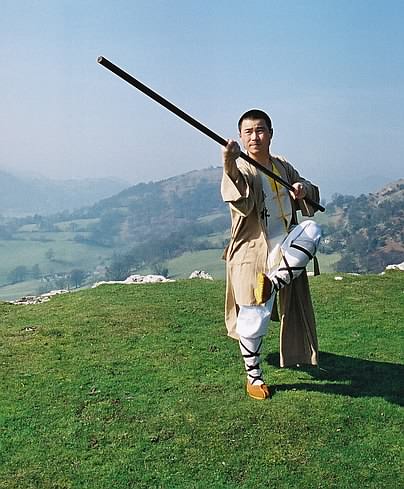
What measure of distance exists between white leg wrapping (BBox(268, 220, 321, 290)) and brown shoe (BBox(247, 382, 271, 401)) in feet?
2.44

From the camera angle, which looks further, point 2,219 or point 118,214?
point 2,219

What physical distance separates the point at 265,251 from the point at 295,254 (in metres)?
0.22

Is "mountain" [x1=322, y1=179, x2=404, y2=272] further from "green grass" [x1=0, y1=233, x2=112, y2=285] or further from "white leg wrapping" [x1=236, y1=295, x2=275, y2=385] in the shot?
"green grass" [x1=0, y1=233, x2=112, y2=285]

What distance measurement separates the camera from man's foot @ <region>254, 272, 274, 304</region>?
4457 millimetres

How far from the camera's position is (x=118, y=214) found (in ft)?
485

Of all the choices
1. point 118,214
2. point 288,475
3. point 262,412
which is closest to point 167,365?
point 262,412

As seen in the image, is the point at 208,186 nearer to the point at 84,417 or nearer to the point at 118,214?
the point at 118,214

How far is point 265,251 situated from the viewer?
4.64 m

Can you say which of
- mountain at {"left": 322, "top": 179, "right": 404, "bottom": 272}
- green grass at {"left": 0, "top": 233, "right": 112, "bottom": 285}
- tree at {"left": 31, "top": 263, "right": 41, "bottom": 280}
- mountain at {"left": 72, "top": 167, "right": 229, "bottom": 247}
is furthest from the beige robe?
mountain at {"left": 72, "top": 167, "right": 229, "bottom": 247}

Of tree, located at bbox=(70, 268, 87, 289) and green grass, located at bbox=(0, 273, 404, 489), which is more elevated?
green grass, located at bbox=(0, 273, 404, 489)

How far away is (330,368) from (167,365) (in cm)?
137

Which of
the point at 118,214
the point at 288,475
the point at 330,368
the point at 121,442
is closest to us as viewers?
the point at 288,475

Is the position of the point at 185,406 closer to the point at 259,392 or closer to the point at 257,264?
the point at 259,392

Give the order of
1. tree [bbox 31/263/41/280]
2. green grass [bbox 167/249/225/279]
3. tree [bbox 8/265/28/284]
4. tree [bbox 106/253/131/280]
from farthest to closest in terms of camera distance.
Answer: tree [bbox 8/265/28/284] < tree [bbox 31/263/41/280] < tree [bbox 106/253/131/280] < green grass [bbox 167/249/225/279]
